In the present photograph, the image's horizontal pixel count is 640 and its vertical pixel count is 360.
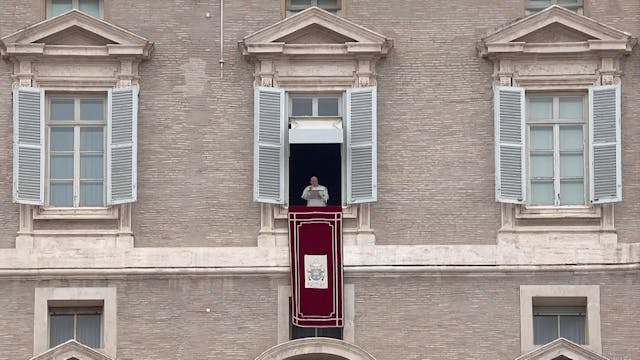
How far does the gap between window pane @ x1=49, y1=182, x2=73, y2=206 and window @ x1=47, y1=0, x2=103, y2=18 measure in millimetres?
3097

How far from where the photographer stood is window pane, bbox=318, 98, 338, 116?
44469 millimetres

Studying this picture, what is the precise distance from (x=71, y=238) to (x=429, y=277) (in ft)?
20.7

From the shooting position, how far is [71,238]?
43.9 metres

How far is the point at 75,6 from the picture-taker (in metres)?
45.0

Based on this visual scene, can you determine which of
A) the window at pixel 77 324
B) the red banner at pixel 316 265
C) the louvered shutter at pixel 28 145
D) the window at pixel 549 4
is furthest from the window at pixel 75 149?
the window at pixel 549 4

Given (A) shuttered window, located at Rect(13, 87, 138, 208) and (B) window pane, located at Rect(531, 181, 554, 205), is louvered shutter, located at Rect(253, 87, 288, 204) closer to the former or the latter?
(A) shuttered window, located at Rect(13, 87, 138, 208)

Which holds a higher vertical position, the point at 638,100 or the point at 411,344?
the point at 638,100

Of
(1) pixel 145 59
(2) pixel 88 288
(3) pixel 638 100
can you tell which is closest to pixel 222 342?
(2) pixel 88 288

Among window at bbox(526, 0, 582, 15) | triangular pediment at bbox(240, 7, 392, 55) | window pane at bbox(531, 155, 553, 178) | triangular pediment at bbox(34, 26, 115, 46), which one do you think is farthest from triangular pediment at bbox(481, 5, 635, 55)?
triangular pediment at bbox(34, 26, 115, 46)

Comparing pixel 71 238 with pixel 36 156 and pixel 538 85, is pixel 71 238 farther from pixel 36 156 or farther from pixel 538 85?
pixel 538 85

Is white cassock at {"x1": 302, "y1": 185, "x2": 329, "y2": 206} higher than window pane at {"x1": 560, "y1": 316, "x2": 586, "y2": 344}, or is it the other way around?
white cassock at {"x1": 302, "y1": 185, "x2": 329, "y2": 206}

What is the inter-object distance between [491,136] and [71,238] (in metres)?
7.63

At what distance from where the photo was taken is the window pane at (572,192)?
1741 inches

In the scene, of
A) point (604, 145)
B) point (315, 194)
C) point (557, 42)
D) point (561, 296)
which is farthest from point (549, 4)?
point (315, 194)
